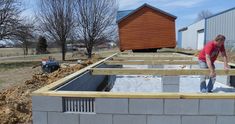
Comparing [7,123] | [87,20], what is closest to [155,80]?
[7,123]

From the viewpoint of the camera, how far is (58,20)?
27938 mm

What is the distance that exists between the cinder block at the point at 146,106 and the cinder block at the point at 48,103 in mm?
892

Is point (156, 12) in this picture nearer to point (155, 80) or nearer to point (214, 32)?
point (214, 32)

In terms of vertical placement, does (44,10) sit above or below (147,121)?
above

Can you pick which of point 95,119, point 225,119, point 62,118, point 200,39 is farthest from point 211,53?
point 200,39

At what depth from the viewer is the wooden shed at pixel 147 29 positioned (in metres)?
24.5

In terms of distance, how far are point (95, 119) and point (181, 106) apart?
3.48 feet

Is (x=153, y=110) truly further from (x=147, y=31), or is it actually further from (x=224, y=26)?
(x=224, y=26)

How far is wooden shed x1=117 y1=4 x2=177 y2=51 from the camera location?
80.2ft

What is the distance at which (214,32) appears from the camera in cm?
3014

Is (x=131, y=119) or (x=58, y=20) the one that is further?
(x=58, y=20)

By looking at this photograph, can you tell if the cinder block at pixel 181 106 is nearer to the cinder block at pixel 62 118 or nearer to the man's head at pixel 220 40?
the cinder block at pixel 62 118

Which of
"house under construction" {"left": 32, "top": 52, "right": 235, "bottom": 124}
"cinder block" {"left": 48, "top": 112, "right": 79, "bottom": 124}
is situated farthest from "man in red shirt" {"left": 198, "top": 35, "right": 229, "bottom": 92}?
"cinder block" {"left": 48, "top": 112, "right": 79, "bottom": 124}

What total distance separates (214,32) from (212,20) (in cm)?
168
